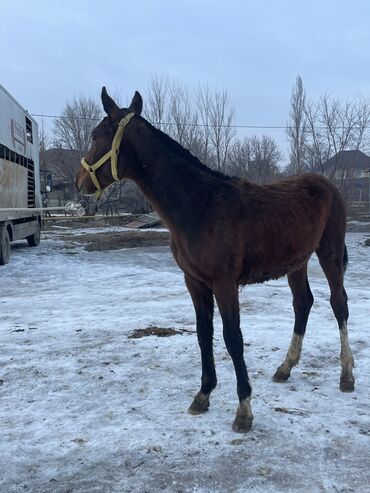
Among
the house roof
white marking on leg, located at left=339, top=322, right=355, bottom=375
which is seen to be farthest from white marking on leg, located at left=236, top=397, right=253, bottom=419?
the house roof

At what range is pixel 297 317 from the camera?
419cm

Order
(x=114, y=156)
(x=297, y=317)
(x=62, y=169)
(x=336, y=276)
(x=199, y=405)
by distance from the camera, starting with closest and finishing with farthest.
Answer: (x=114, y=156) < (x=199, y=405) < (x=336, y=276) < (x=297, y=317) < (x=62, y=169)

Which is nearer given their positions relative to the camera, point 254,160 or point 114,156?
point 114,156

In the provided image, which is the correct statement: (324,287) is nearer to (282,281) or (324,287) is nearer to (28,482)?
(282,281)

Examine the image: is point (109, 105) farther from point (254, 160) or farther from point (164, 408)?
point (254, 160)

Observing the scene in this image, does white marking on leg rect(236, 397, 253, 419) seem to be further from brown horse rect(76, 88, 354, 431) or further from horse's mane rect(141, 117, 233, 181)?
horse's mane rect(141, 117, 233, 181)

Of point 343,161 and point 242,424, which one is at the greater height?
point 343,161

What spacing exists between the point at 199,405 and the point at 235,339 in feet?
2.04

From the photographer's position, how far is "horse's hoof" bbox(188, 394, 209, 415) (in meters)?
3.34

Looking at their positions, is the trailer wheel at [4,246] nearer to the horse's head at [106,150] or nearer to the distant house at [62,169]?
the horse's head at [106,150]

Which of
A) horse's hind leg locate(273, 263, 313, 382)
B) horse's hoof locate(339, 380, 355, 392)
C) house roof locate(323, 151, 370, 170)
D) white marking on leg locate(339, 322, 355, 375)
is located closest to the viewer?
horse's hoof locate(339, 380, 355, 392)

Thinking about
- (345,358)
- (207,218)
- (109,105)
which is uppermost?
(109,105)

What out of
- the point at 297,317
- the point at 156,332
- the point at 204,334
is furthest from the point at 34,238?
the point at 204,334

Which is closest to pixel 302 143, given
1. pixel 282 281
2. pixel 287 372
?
pixel 282 281
